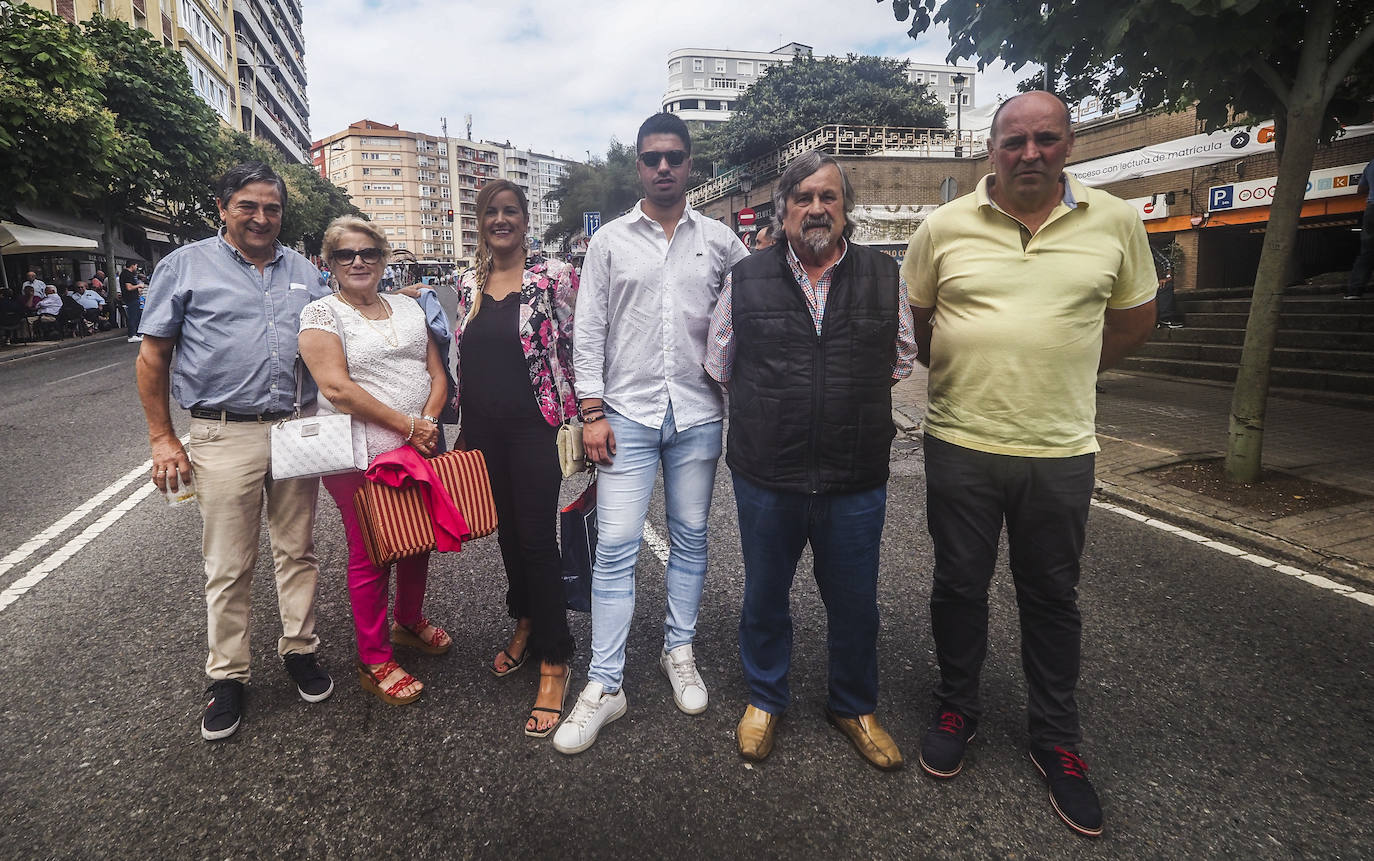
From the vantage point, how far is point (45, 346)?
61.8 feet

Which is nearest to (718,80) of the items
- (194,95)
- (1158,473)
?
(194,95)

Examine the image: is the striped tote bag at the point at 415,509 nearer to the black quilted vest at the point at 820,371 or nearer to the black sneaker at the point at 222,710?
the black sneaker at the point at 222,710

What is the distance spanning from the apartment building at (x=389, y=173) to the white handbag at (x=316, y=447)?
118964 mm

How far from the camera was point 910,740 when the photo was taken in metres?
2.74

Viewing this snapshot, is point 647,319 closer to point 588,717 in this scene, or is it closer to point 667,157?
point 667,157

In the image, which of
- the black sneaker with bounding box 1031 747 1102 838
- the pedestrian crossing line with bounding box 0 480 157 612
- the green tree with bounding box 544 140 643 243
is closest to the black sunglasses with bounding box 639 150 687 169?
the black sneaker with bounding box 1031 747 1102 838

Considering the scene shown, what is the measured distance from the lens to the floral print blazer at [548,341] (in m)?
2.92

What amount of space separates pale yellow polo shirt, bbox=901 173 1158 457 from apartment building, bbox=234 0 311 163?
46.8 metres

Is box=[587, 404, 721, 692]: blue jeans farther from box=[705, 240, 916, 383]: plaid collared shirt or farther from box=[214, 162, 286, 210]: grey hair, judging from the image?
box=[214, 162, 286, 210]: grey hair

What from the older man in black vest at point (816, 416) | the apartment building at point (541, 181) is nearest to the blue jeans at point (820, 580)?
the older man in black vest at point (816, 416)

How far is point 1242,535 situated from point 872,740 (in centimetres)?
360

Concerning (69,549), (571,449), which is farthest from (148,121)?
(571,449)

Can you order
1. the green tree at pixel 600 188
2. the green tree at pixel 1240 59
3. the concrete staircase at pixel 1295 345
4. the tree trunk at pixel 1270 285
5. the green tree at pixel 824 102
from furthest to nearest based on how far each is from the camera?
1. the green tree at pixel 600 188
2. the green tree at pixel 824 102
3. the concrete staircase at pixel 1295 345
4. the tree trunk at pixel 1270 285
5. the green tree at pixel 1240 59

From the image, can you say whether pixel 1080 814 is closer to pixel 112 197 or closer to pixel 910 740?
pixel 910 740
